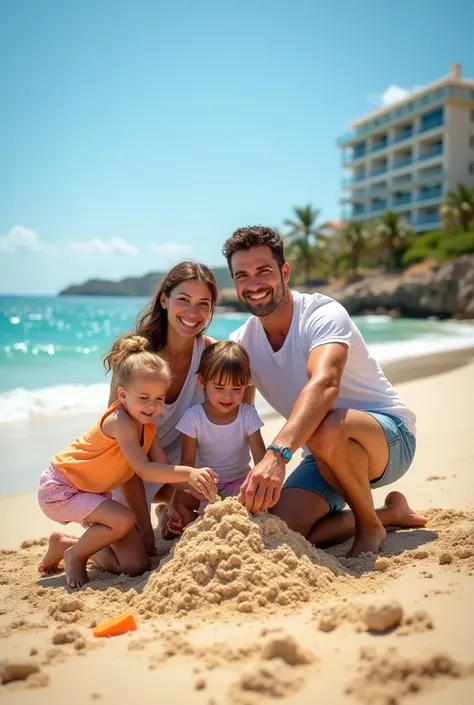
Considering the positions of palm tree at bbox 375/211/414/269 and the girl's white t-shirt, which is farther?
palm tree at bbox 375/211/414/269

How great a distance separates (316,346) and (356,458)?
0.63 m

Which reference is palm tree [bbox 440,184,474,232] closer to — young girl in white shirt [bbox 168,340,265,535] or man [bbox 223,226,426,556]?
man [bbox 223,226,426,556]

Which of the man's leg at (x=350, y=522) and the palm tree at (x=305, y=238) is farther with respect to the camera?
the palm tree at (x=305, y=238)

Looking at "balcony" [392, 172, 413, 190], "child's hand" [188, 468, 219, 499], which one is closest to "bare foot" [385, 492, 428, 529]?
"child's hand" [188, 468, 219, 499]

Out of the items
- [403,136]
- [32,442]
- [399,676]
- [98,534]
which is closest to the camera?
[399,676]

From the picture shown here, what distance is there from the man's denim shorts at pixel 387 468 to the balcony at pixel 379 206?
54062 millimetres

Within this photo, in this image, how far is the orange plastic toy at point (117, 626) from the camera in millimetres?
2398

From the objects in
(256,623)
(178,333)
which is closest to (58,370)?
(178,333)

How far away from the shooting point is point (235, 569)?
8.59 feet

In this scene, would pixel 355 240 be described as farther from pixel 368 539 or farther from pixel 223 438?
pixel 368 539

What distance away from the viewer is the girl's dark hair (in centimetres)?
396

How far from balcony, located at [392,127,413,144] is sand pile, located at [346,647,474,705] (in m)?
55.3

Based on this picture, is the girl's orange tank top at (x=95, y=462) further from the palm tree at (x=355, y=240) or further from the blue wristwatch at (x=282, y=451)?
the palm tree at (x=355, y=240)

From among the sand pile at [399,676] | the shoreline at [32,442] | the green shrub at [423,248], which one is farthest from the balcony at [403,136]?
the sand pile at [399,676]
